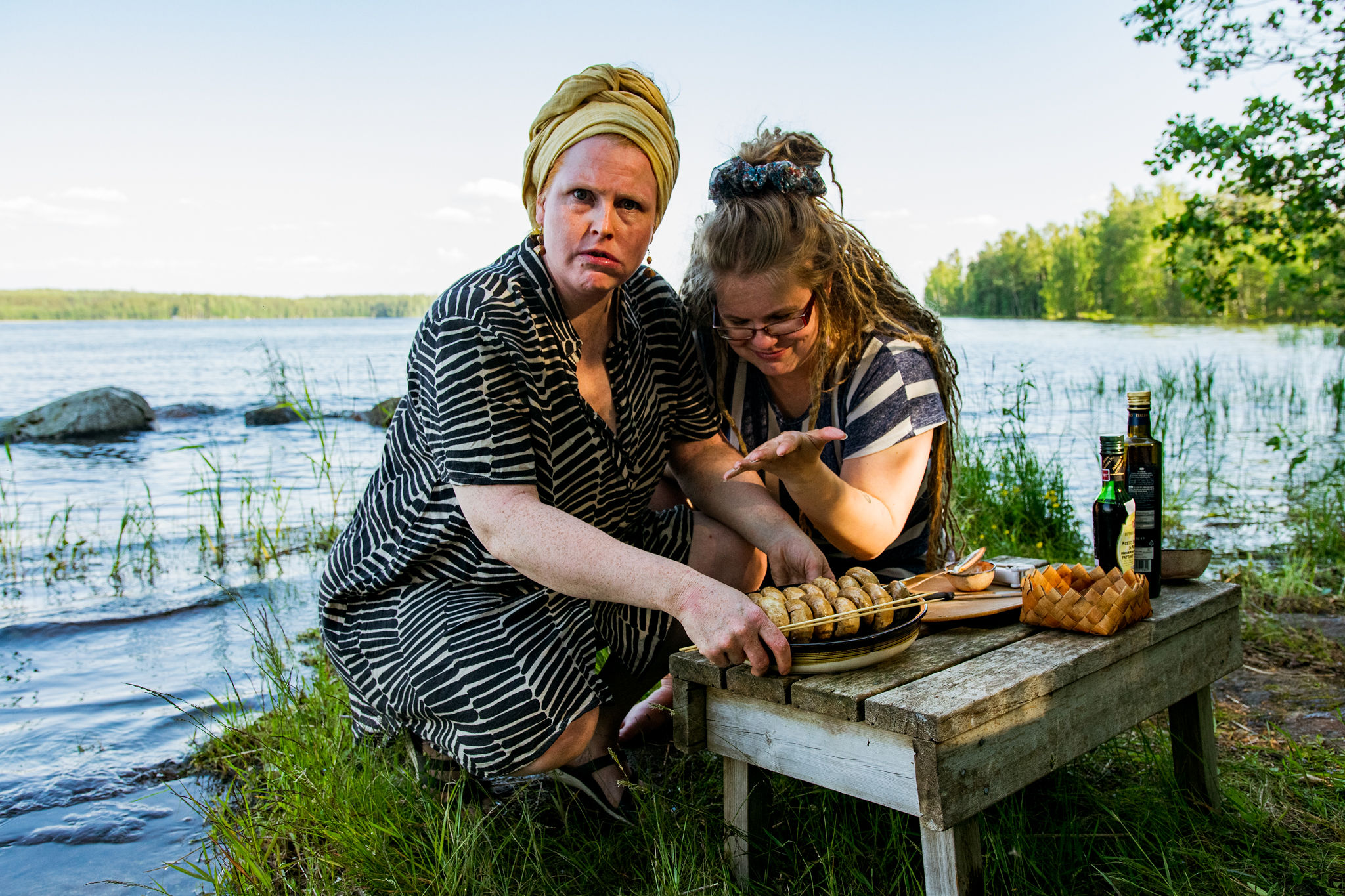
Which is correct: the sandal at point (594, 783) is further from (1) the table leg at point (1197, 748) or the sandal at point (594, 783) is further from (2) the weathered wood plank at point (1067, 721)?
(1) the table leg at point (1197, 748)

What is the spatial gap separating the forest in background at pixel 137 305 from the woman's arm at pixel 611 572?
298 ft

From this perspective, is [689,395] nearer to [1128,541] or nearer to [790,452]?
[790,452]

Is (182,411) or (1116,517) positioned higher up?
(1116,517)

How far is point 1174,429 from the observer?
9438 mm

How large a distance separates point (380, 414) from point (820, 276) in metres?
12.9

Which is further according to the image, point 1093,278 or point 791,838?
point 1093,278

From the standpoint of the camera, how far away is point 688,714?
6.57ft

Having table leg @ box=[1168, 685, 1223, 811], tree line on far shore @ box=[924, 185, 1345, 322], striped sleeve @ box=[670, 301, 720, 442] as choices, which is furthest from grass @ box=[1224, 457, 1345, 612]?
tree line on far shore @ box=[924, 185, 1345, 322]

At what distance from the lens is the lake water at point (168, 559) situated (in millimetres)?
3131

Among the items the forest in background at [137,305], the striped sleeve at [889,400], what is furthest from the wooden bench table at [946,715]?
the forest in background at [137,305]

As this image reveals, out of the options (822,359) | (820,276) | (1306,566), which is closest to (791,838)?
(822,359)

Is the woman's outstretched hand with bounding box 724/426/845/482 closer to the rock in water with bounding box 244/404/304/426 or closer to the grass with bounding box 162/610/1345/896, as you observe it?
the grass with bounding box 162/610/1345/896

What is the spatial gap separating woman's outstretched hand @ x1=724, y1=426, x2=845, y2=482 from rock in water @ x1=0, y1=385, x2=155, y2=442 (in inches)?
581

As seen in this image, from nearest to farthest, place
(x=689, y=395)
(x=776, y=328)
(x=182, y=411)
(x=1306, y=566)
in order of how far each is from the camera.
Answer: (x=776, y=328)
(x=689, y=395)
(x=1306, y=566)
(x=182, y=411)
